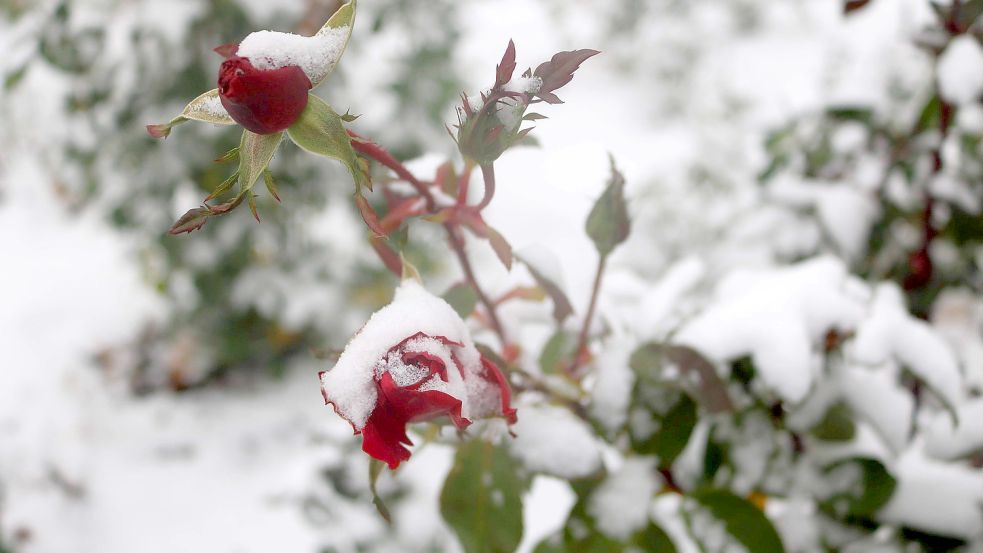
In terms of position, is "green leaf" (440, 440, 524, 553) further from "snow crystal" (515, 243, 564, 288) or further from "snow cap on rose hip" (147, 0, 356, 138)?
"snow cap on rose hip" (147, 0, 356, 138)

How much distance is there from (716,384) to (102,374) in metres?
1.97

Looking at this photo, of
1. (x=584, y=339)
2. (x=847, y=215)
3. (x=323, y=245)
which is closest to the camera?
(x=584, y=339)

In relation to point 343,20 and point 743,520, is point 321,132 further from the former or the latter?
point 743,520

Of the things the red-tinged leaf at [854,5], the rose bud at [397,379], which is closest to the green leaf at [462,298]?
the rose bud at [397,379]

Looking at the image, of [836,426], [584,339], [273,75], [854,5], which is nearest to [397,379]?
[273,75]

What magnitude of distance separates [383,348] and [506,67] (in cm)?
11

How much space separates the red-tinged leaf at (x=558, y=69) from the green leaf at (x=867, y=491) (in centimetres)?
38

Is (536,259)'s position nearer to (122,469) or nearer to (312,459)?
(312,459)

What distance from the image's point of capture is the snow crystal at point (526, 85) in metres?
0.28

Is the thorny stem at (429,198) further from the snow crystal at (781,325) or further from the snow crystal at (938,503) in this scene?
the snow crystal at (938,503)

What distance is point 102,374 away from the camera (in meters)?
2.03

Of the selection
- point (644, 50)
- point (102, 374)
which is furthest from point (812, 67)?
point (102, 374)

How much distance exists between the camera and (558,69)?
28 centimetres

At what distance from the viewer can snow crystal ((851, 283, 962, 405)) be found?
0.49 meters
